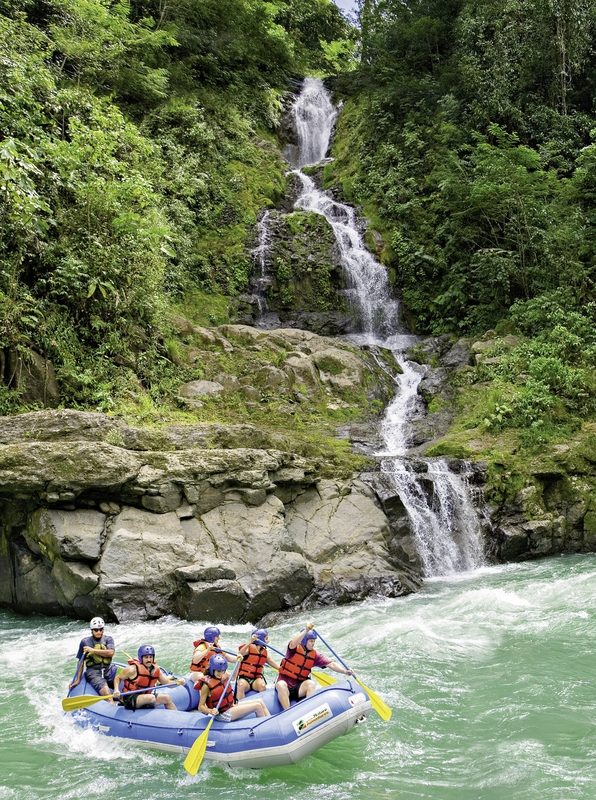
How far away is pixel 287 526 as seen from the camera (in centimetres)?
1177

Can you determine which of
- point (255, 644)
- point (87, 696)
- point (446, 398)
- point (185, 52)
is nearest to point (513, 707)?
point (255, 644)

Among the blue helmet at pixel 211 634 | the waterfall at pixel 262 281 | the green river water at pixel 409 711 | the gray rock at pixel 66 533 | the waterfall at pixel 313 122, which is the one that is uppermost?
the waterfall at pixel 313 122

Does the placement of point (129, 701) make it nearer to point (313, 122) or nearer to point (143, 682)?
point (143, 682)

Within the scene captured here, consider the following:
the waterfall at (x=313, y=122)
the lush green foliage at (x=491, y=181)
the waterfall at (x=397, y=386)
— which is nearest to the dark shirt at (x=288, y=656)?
the waterfall at (x=397, y=386)

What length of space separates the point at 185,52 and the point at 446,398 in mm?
19206

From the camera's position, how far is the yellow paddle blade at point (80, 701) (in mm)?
6547

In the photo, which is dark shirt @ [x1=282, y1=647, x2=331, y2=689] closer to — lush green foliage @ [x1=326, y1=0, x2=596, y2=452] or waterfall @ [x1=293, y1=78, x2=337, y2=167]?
lush green foliage @ [x1=326, y1=0, x2=596, y2=452]

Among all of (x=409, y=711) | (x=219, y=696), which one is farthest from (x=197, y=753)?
(x=409, y=711)

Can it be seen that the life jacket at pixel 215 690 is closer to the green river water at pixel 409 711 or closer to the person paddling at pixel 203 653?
the person paddling at pixel 203 653

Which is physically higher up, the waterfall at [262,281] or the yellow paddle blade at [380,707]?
the waterfall at [262,281]

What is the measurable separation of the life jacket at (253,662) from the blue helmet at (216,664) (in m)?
0.45

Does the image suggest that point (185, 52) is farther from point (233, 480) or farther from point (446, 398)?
point (233, 480)

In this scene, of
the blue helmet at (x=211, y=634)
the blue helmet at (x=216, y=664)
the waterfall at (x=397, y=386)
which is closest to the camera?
the blue helmet at (x=216, y=664)

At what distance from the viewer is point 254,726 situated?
574cm
